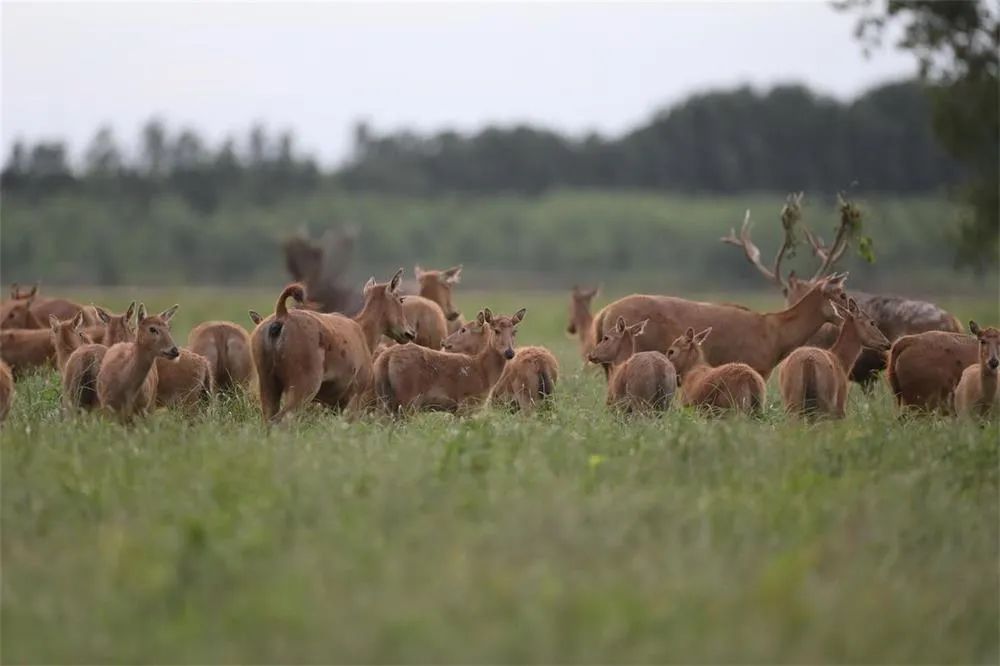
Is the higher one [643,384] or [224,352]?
[224,352]

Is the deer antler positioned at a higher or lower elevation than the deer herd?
higher

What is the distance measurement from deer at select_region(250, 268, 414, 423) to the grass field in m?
0.59

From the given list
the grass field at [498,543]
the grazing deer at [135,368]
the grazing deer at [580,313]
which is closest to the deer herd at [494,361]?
the grazing deer at [135,368]

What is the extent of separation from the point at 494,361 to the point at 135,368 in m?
2.78

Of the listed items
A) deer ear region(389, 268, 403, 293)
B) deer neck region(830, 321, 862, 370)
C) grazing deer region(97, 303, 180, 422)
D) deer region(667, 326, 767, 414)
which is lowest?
deer region(667, 326, 767, 414)

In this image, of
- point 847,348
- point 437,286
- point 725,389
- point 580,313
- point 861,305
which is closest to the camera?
point 725,389

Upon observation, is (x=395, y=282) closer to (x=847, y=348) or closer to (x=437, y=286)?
(x=847, y=348)

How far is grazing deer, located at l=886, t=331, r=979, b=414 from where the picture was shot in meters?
12.0

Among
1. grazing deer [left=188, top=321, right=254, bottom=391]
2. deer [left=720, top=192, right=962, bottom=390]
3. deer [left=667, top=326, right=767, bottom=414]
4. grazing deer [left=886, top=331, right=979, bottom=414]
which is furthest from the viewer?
deer [left=720, top=192, right=962, bottom=390]

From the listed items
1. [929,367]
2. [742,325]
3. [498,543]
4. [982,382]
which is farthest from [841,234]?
[498,543]

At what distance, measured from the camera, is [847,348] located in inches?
500

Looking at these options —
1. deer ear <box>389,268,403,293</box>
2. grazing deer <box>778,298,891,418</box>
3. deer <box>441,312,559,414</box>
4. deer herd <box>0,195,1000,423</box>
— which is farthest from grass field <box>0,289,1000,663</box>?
deer ear <box>389,268,403,293</box>

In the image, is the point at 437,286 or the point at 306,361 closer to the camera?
the point at 306,361

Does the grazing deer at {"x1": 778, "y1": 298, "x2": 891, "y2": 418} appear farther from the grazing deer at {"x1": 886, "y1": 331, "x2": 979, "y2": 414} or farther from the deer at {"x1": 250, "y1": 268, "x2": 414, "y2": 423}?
the deer at {"x1": 250, "y1": 268, "x2": 414, "y2": 423}
